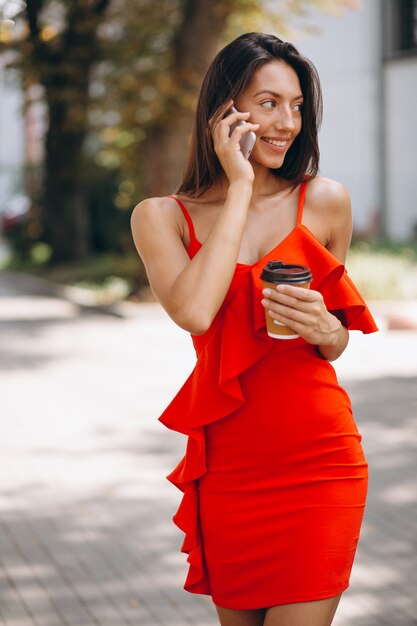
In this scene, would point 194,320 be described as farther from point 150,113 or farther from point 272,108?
point 150,113

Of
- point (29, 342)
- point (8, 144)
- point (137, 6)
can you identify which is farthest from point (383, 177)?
point (8, 144)

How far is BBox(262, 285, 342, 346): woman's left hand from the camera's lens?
2.43 metres

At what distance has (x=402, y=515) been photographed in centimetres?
583

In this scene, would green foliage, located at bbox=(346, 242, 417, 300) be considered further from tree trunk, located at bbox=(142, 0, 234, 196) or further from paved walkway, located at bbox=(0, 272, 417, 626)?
tree trunk, located at bbox=(142, 0, 234, 196)

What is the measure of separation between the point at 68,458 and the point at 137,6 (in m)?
12.5

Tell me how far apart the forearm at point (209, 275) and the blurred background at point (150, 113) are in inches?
415

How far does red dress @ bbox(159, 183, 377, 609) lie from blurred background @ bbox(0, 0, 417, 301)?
1059 cm

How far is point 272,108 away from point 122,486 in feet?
13.7

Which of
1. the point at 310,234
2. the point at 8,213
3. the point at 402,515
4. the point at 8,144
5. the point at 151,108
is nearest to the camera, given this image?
the point at 310,234

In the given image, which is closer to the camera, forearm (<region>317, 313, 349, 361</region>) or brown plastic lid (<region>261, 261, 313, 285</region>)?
brown plastic lid (<region>261, 261, 313, 285</region>)

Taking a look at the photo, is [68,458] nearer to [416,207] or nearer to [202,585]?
[202,585]

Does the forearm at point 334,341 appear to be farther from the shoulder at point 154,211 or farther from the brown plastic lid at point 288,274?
the shoulder at point 154,211

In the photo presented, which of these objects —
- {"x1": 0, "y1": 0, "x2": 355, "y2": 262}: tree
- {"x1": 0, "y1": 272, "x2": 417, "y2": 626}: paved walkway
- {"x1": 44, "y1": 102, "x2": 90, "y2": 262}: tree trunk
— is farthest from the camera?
{"x1": 44, "y1": 102, "x2": 90, "y2": 262}: tree trunk

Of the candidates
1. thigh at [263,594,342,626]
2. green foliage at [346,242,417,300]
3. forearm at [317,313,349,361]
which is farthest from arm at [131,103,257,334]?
green foliage at [346,242,417,300]
